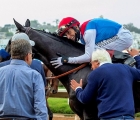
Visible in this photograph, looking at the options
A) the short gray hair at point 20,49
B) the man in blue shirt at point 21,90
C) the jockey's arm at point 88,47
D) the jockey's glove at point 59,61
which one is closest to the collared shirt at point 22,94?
the man in blue shirt at point 21,90

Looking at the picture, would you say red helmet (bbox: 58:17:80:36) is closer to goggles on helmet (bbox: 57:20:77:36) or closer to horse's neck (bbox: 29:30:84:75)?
goggles on helmet (bbox: 57:20:77:36)

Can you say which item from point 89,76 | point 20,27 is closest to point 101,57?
point 89,76

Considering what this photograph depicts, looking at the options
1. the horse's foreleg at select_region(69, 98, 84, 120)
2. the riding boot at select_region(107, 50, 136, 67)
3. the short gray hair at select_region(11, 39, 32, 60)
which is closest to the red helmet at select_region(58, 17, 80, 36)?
the riding boot at select_region(107, 50, 136, 67)

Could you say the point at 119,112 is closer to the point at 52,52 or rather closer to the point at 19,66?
the point at 19,66

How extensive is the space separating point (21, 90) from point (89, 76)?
1065mm

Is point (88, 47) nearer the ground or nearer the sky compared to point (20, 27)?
nearer the ground

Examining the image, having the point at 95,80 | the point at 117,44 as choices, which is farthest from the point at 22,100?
the point at 117,44

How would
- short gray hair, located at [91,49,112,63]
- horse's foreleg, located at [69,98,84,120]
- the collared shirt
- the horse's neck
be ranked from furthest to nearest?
the horse's neck → horse's foreleg, located at [69,98,84,120] → short gray hair, located at [91,49,112,63] → the collared shirt

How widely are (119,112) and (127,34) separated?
193 cm

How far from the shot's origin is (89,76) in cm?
490

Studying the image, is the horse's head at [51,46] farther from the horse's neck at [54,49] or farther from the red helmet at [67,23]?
the red helmet at [67,23]

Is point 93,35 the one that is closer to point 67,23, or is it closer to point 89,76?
point 67,23

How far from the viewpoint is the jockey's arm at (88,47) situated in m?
6.02

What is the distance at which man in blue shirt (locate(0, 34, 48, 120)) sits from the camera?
4043 mm
